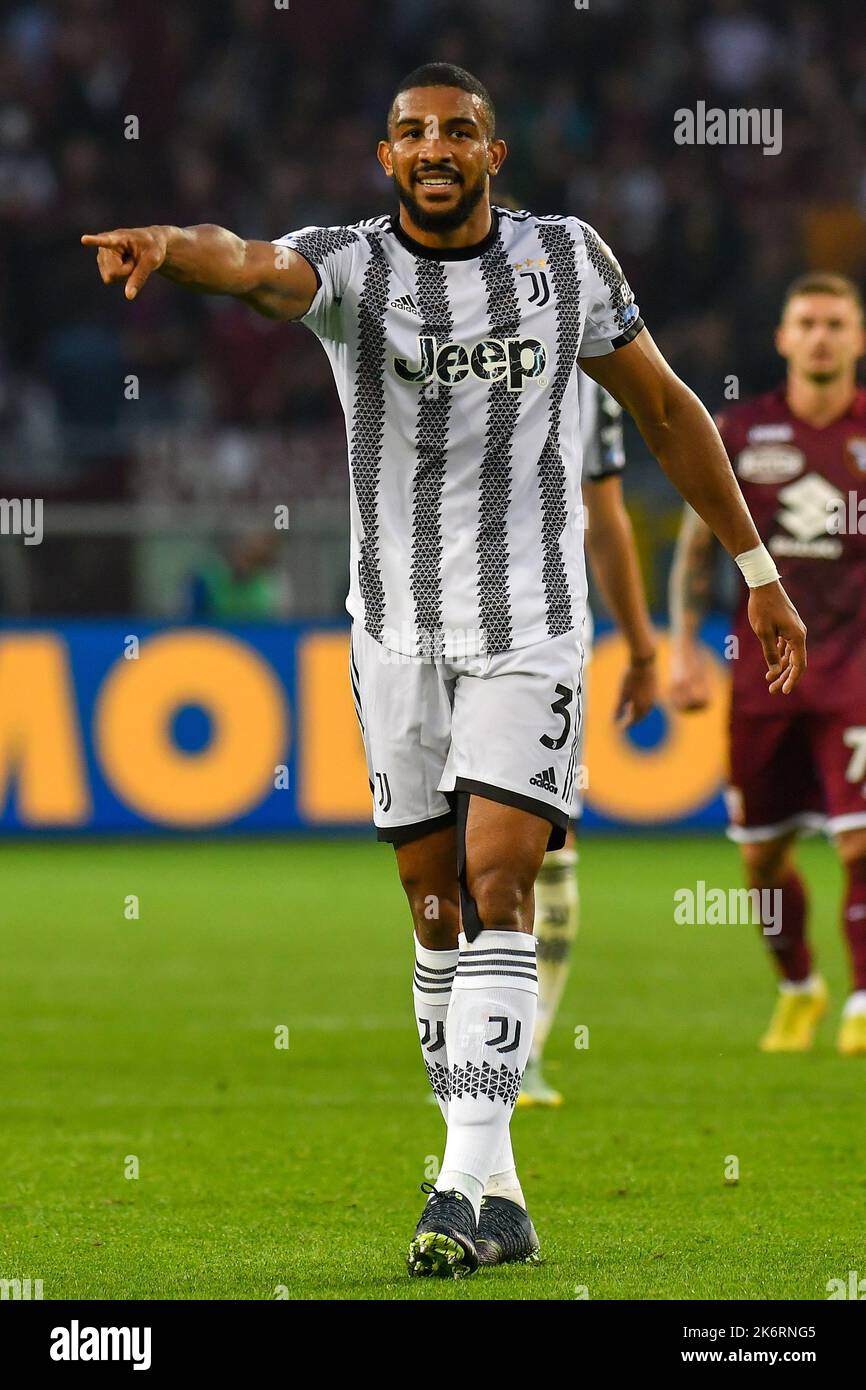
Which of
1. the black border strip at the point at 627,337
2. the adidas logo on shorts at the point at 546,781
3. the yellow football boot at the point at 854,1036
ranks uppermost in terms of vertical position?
the black border strip at the point at 627,337

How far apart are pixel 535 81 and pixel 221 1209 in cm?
1616

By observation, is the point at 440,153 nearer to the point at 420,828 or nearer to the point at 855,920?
the point at 420,828

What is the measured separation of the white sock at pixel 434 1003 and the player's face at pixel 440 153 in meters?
1.52

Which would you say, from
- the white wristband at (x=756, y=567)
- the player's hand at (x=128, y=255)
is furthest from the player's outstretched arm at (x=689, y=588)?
the player's hand at (x=128, y=255)

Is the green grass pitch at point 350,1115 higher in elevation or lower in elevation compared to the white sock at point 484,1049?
lower

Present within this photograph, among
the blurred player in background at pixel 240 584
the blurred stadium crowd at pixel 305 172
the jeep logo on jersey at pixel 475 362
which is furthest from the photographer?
the blurred stadium crowd at pixel 305 172

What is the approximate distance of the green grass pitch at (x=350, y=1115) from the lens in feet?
14.5

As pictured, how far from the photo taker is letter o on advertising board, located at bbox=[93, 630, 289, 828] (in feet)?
46.2

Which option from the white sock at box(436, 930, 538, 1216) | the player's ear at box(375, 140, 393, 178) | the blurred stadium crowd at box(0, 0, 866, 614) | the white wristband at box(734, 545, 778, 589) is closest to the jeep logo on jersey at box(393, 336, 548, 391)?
the player's ear at box(375, 140, 393, 178)

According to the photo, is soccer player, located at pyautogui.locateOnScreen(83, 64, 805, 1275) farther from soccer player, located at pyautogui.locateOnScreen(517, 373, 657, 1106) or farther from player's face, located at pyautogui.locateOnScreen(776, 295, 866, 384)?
player's face, located at pyautogui.locateOnScreen(776, 295, 866, 384)

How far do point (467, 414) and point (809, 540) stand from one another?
3.41m

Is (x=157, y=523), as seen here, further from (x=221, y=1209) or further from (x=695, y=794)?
(x=221, y=1209)

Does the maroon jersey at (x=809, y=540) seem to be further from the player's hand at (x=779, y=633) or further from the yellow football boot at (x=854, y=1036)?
the player's hand at (x=779, y=633)

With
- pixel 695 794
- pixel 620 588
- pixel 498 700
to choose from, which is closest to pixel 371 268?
pixel 498 700
